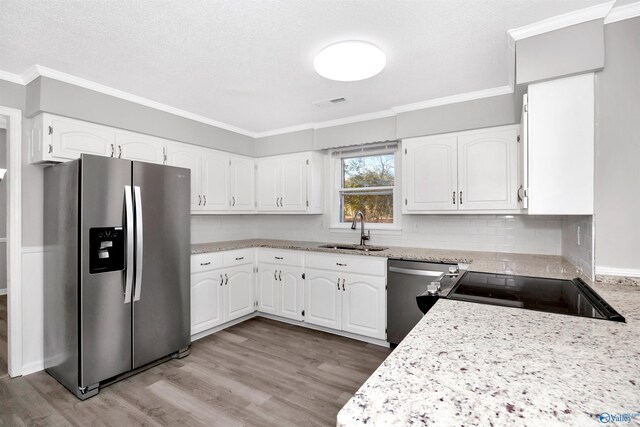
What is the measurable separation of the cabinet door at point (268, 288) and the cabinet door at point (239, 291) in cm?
11

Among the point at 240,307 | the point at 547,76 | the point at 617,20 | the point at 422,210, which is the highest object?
the point at 617,20

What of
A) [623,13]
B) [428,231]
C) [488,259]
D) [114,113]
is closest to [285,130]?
[114,113]

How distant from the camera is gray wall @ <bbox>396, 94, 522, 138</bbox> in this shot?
8.81 feet

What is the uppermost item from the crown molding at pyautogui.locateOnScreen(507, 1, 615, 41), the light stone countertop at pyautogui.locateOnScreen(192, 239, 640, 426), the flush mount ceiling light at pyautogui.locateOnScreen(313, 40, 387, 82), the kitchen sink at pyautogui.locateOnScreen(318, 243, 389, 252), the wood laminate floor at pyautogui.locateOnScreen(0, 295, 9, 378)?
the crown molding at pyautogui.locateOnScreen(507, 1, 615, 41)

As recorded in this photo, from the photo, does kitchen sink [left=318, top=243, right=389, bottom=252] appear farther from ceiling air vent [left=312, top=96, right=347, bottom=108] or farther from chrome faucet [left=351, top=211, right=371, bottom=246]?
ceiling air vent [left=312, top=96, right=347, bottom=108]


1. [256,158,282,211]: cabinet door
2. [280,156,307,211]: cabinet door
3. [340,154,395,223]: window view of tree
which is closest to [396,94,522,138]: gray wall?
[340,154,395,223]: window view of tree

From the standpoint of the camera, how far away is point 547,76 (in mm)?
1737

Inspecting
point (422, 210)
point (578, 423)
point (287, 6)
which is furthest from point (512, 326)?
point (422, 210)

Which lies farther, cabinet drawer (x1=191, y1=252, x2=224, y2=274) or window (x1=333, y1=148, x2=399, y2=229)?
window (x1=333, y1=148, x2=399, y2=229)

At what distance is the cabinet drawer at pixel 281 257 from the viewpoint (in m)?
3.50

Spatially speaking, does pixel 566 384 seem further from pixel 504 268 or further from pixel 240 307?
pixel 240 307

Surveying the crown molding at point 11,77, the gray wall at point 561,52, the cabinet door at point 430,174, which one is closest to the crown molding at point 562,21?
the gray wall at point 561,52

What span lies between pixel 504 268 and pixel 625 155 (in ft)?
2.92

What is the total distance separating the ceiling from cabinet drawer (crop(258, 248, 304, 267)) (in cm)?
167
